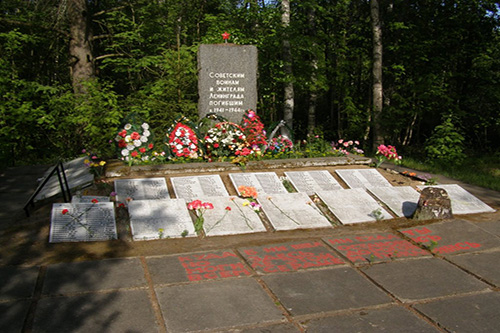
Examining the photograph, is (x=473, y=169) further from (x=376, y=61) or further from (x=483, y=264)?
(x=483, y=264)

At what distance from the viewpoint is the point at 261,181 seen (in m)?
6.37

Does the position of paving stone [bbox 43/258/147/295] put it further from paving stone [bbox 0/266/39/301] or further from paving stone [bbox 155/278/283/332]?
paving stone [bbox 155/278/283/332]

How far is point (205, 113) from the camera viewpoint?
8445 mm

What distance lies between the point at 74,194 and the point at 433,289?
436 centimetres

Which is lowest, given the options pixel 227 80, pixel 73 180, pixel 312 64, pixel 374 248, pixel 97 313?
pixel 374 248

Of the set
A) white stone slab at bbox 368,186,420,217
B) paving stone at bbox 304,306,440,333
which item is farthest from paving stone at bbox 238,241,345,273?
white stone slab at bbox 368,186,420,217

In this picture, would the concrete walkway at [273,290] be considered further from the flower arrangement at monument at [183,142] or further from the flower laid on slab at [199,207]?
the flower arrangement at monument at [183,142]

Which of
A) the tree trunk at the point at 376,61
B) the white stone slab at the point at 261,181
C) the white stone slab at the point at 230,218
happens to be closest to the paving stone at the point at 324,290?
the white stone slab at the point at 230,218

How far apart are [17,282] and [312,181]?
416 centimetres

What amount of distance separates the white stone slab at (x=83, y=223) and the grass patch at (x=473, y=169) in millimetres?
6041

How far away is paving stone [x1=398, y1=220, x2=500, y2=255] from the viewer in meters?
4.63

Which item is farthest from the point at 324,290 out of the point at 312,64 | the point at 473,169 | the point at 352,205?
the point at 312,64

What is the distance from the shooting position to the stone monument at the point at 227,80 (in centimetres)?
841

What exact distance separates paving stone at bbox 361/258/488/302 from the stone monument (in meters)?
5.07
